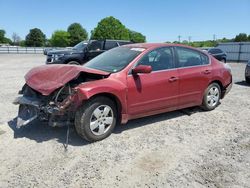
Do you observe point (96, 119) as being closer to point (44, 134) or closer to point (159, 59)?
point (44, 134)

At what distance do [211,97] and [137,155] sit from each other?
3.07 m

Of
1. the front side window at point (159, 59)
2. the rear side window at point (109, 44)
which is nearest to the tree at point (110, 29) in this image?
Result: the rear side window at point (109, 44)

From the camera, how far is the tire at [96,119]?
13.9ft

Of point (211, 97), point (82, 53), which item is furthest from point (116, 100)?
point (82, 53)

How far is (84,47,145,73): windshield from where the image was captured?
4922mm

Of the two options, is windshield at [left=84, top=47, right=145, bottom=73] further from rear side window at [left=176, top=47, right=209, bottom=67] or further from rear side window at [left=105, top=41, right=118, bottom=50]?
rear side window at [left=105, top=41, right=118, bottom=50]

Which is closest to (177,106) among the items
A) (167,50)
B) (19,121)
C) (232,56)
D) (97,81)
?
(167,50)

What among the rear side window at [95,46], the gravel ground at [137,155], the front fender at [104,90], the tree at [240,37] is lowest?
the gravel ground at [137,155]

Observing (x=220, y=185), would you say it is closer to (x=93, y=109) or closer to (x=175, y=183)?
(x=175, y=183)

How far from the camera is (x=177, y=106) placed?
559 centimetres

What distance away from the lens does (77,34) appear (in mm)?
98250

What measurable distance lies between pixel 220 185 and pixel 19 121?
131 inches

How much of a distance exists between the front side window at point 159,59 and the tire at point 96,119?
108 cm

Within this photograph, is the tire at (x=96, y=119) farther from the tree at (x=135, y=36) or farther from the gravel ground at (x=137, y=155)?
the tree at (x=135, y=36)
